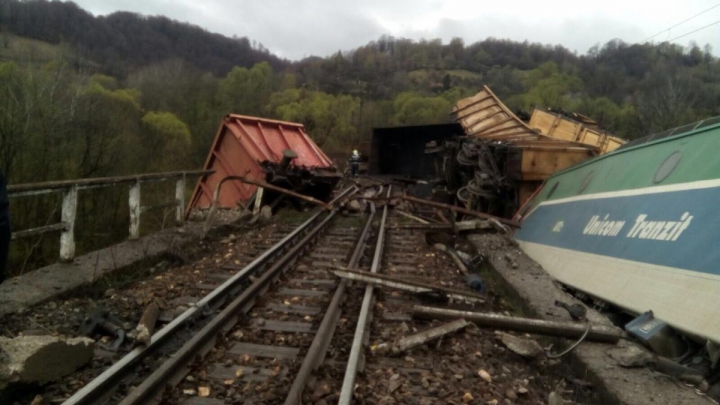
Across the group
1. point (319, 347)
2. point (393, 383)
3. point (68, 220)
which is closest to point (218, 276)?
point (68, 220)

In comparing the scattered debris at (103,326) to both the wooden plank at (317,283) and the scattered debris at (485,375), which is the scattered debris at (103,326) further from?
the scattered debris at (485,375)

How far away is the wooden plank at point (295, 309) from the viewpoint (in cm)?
495

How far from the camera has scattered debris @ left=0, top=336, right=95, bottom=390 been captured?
2984 mm

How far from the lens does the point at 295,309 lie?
5039 millimetres

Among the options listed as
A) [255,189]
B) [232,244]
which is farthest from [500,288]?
[255,189]

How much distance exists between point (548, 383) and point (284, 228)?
22.1 feet

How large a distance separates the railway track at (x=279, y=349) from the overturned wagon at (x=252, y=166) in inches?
192

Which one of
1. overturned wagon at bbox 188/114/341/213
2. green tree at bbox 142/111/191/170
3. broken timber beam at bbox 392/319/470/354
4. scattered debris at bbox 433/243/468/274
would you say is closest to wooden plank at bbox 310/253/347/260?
scattered debris at bbox 433/243/468/274

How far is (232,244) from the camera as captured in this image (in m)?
8.20

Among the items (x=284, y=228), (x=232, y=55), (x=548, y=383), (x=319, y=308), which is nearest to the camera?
(x=548, y=383)

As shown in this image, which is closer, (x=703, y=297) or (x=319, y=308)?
(x=703, y=297)

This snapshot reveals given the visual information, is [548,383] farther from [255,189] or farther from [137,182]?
[255,189]

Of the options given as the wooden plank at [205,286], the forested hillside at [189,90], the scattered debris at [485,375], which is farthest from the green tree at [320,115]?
the scattered debris at [485,375]

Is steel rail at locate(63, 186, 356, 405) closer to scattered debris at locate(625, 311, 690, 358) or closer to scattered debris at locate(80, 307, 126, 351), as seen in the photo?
scattered debris at locate(80, 307, 126, 351)
